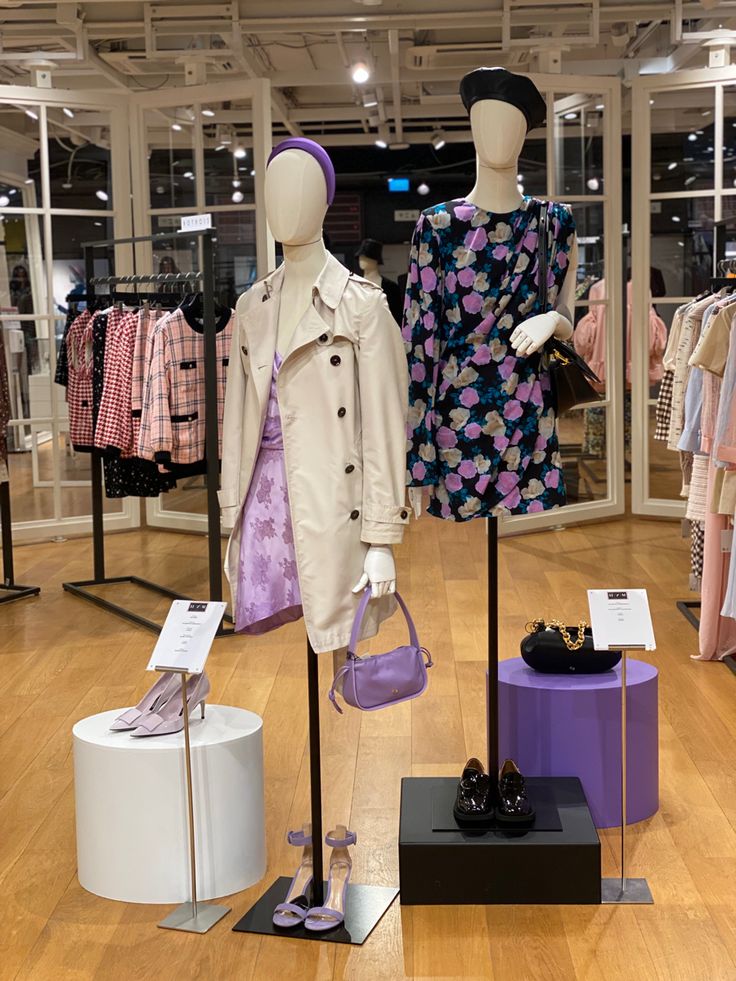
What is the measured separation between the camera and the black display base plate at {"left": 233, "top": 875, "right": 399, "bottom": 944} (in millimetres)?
2703

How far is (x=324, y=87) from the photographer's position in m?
10.7

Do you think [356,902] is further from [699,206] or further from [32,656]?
[699,206]

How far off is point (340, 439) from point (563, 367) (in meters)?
0.55

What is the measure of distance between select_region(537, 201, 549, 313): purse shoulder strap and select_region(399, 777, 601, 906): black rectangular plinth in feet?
4.05

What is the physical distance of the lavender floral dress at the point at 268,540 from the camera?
2730mm

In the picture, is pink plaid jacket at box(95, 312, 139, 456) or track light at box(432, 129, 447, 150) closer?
pink plaid jacket at box(95, 312, 139, 456)

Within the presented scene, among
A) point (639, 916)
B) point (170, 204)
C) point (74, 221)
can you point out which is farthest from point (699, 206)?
point (639, 916)

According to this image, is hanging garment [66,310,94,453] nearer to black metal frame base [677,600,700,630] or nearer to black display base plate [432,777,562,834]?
black metal frame base [677,600,700,630]

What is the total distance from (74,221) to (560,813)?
5393 mm

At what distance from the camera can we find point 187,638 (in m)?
2.75

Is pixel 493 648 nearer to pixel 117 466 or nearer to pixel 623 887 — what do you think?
pixel 623 887

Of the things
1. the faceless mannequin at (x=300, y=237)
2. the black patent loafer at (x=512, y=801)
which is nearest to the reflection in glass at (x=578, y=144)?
the faceless mannequin at (x=300, y=237)

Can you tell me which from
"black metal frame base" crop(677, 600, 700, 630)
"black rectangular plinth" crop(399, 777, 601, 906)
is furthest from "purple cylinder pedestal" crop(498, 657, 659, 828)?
"black metal frame base" crop(677, 600, 700, 630)

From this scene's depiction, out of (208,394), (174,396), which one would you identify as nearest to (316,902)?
(208,394)
